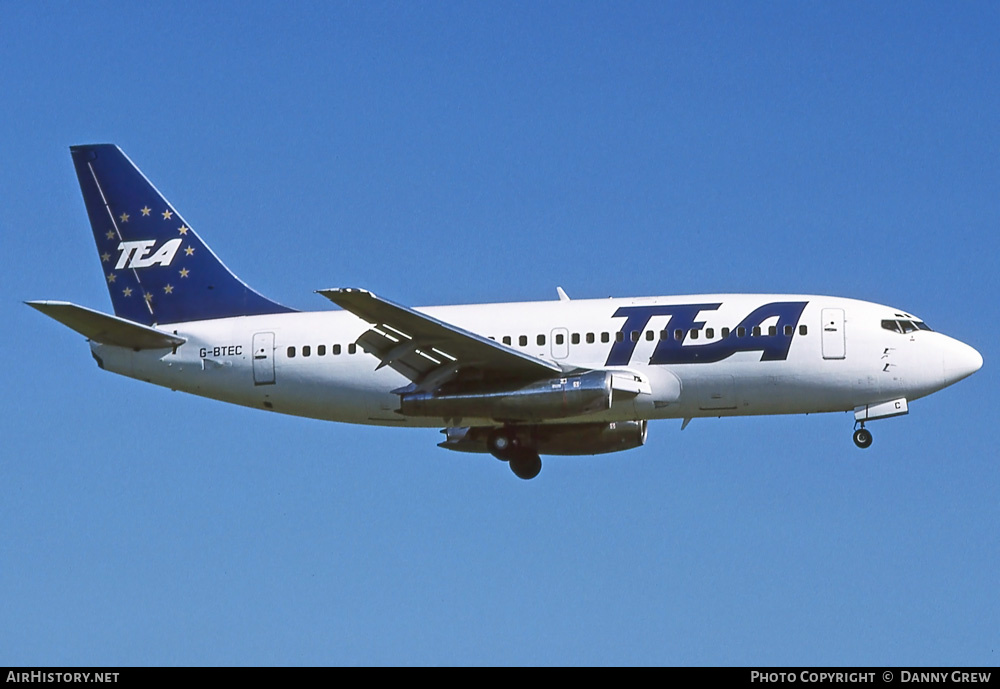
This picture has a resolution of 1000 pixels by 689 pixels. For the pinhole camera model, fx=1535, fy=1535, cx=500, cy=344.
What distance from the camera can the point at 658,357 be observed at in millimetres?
40375

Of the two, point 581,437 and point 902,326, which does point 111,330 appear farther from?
point 902,326

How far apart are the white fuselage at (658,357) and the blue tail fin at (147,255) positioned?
2314 mm

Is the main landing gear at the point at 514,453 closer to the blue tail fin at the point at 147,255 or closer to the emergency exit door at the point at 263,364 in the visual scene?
the emergency exit door at the point at 263,364

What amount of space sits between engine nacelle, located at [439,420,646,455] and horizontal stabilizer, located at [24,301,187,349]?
9.65 meters

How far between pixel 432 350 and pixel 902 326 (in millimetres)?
12434

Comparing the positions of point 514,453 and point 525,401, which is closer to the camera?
point 525,401

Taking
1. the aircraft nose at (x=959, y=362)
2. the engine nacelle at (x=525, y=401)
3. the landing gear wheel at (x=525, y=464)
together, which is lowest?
the landing gear wheel at (x=525, y=464)

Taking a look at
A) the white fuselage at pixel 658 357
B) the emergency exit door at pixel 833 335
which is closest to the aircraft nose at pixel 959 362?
the white fuselage at pixel 658 357

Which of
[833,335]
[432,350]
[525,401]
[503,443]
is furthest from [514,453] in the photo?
[833,335]

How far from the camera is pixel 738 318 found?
4034 centimetres

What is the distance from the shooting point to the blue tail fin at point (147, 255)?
149ft

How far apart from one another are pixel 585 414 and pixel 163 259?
14739 mm

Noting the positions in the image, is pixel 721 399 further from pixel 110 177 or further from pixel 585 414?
pixel 110 177
